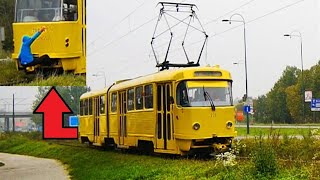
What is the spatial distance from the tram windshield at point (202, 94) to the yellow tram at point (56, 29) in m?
5.35

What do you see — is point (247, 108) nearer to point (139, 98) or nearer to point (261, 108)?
point (139, 98)

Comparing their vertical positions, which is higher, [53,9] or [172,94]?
[53,9]

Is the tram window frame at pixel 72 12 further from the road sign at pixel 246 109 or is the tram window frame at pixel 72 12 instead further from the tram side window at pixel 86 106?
the road sign at pixel 246 109

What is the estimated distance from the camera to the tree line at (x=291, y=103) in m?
55.5

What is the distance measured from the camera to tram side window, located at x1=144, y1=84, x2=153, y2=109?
58.1 feet

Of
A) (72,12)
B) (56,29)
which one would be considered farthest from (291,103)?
(56,29)

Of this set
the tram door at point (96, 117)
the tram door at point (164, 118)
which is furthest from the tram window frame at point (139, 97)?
the tram door at point (96, 117)

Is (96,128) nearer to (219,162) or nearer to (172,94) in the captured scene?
(172,94)

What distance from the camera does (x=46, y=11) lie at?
11.2 m

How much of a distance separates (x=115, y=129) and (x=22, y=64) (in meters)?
11.5

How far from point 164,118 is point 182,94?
1.09 metres

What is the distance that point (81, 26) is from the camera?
11.2m

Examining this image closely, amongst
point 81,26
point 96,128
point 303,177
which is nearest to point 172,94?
point 81,26

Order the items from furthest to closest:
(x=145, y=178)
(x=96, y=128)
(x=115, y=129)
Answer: (x=96, y=128), (x=115, y=129), (x=145, y=178)
